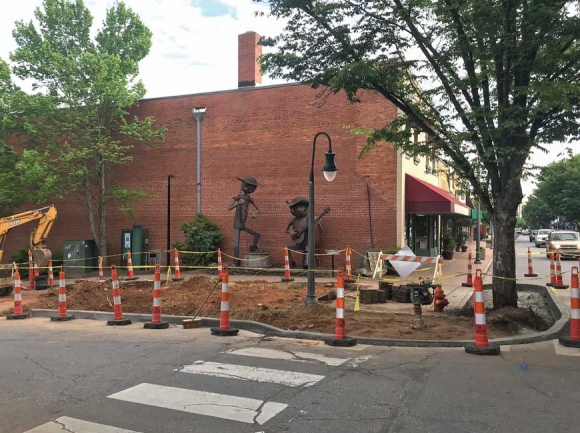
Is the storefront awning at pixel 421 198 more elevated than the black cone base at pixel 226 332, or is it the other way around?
the storefront awning at pixel 421 198

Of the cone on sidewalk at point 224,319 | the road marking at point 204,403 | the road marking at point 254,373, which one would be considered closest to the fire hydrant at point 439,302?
the cone on sidewalk at point 224,319

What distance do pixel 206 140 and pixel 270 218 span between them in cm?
495

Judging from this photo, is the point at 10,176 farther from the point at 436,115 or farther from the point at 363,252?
the point at 436,115

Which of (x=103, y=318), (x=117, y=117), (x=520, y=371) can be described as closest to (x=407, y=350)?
(x=520, y=371)

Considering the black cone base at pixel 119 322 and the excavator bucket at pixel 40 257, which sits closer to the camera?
the black cone base at pixel 119 322

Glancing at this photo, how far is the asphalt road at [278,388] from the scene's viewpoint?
448 cm

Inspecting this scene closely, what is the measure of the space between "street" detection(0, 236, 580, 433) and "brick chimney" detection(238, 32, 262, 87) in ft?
61.4

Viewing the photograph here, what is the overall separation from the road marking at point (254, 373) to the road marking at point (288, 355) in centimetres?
62

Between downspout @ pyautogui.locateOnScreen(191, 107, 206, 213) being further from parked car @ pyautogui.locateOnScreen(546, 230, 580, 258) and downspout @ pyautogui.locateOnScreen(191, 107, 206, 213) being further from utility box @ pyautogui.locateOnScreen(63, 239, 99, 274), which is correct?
parked car @ pyautogui.locateOnScreen(546, 230, 580, 258)

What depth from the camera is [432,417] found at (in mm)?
4586

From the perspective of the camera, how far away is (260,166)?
21.9 metres

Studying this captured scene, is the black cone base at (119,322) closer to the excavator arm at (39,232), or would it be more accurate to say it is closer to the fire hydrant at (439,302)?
the fire hydrant at (439,302)

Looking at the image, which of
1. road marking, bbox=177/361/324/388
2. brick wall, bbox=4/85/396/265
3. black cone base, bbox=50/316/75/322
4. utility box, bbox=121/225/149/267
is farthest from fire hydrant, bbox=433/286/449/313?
utility box, bbox=121/225/149/267

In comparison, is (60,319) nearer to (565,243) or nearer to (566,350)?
(566,350)
